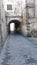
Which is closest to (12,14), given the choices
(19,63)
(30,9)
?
(30,9)

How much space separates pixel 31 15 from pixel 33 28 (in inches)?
59.5

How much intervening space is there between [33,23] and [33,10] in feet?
5.47

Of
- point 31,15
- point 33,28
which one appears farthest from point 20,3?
point 33,28

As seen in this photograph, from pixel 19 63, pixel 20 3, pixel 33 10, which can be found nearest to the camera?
pixel 19 63

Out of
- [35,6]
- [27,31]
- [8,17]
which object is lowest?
[27,31]

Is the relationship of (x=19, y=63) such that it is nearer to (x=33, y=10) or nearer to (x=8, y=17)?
(x=33, y=10)

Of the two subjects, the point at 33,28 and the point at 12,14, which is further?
the point at 12,14

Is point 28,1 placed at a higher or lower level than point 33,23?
higher

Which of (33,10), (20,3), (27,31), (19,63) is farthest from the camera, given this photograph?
(20,3)

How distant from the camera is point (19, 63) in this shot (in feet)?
16.4

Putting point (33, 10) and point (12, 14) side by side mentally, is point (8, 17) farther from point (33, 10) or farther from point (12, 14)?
point (33, 10)

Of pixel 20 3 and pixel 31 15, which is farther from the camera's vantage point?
pixel 20 3

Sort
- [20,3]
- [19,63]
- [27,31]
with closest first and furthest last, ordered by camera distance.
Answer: [19,63]
[27,31]
[20,3]

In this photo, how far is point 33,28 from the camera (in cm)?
1655
